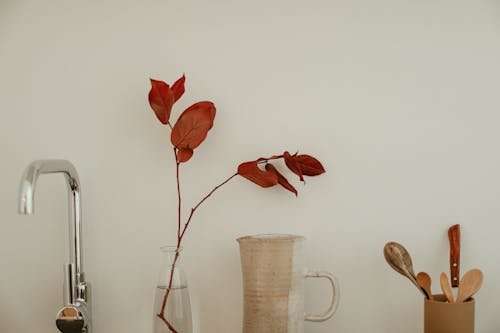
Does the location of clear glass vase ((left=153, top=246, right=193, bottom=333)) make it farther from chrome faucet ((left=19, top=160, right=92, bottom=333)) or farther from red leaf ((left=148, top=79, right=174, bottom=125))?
red leaf ((left=148, top=79, right=174, bottom=125))

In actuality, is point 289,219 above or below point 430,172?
below

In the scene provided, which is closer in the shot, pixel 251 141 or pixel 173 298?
pixel 173 298

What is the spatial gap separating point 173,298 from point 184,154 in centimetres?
30

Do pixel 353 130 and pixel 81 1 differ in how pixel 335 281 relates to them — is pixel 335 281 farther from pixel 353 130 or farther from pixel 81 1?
pixel 81 1

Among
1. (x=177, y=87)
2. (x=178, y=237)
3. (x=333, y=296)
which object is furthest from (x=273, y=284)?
(x=177, y=87)

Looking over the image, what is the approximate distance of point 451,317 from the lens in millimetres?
1112

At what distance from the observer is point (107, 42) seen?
1.30 meters

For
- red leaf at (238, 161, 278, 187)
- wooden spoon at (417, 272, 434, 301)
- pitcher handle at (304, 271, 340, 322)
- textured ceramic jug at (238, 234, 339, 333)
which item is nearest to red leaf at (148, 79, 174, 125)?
red leaf at (238, 161, 278, 187)

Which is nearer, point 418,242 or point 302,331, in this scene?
point 302,331

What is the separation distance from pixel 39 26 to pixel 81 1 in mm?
113

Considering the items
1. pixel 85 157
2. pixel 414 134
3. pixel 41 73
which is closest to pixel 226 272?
pixel 85 157

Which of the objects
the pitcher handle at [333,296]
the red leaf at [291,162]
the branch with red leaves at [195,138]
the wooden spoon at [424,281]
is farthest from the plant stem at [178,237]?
the wooden spoon at [424,281]

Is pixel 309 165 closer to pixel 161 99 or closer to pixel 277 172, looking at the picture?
pixel 277 172

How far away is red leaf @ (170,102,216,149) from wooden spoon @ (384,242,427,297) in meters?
0.45
